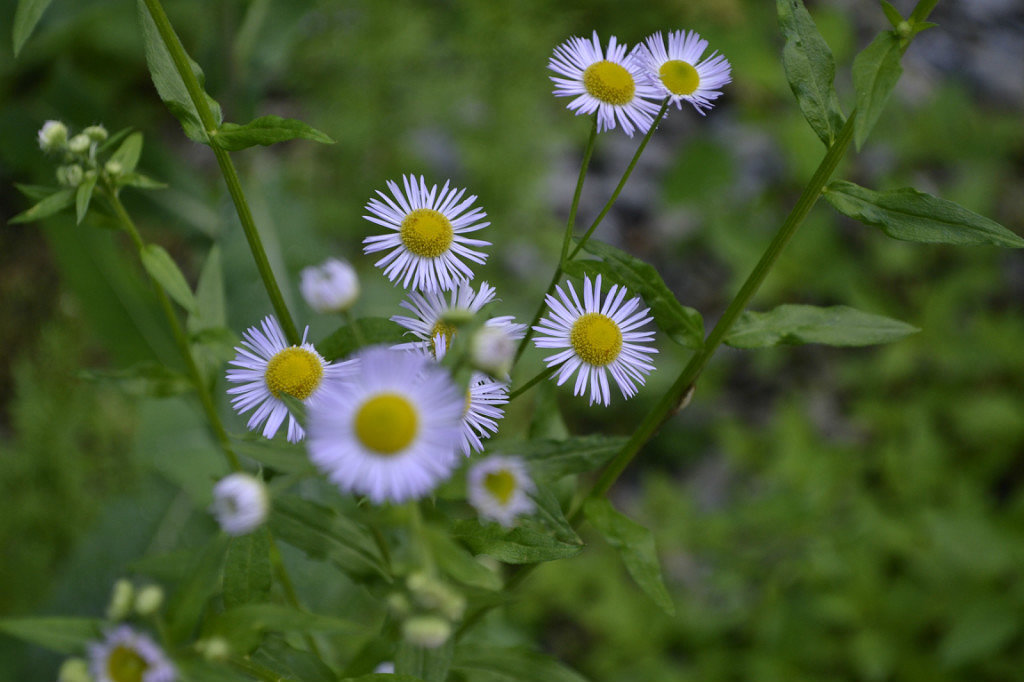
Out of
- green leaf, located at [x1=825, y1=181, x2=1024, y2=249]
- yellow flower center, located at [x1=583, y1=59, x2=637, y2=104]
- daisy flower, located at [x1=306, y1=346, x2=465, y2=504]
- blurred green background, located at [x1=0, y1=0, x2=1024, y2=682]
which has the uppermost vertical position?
blurred green background, located at [x1=0, y1=0, x2=1024, y2=682]

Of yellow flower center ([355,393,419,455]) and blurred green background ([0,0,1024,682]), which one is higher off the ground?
blurred green background ([0,0,1024,682])

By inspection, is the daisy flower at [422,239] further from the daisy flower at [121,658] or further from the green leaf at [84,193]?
the daisy flower at [121,658]

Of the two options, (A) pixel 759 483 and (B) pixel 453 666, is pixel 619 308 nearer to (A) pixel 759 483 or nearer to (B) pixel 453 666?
(B) pixel 453 666

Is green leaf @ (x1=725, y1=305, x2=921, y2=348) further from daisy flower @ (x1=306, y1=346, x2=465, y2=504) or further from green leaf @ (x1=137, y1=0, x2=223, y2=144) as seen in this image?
green leaf @ (x1=137, y1=0, x2=223, y2=144)

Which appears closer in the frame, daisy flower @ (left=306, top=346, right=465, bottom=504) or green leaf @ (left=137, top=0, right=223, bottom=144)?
daisy flower @ (left=306, top=346, right=465, bottom=504)

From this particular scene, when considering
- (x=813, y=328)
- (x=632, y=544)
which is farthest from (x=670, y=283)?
(x=632, y=544)

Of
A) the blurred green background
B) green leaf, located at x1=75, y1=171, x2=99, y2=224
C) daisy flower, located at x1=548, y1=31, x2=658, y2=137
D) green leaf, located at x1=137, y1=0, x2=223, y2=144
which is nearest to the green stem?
green leaf, located at x1=137, y1=0, x2=223, y2=144

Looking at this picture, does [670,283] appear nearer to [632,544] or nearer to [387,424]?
[632,544]
